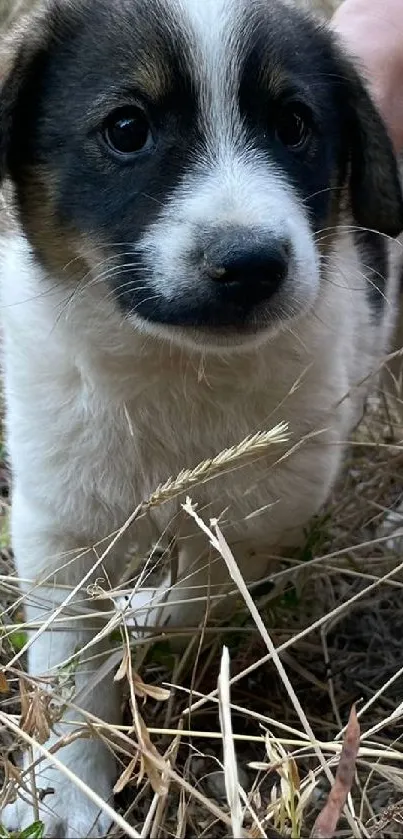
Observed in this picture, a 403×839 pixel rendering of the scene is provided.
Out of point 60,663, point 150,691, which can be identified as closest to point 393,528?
point 60,663

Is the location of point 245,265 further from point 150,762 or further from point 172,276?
point 150,762

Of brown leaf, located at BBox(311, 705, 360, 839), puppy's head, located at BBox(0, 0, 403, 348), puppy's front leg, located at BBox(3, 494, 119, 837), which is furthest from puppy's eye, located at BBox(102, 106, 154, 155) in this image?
brown leaf, located at BBox(311, 705, 360, 839)

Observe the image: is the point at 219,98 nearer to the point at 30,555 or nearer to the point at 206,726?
the point at 30,555

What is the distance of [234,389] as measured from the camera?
259 cm

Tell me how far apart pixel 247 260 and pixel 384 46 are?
1724mm

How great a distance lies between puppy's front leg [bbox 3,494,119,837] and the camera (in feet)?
8.72

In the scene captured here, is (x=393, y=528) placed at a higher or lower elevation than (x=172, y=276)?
lower

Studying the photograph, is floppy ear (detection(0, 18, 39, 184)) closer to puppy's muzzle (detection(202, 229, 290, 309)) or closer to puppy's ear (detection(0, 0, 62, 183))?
puppy's ear (detection(0, 0, 62, 183))

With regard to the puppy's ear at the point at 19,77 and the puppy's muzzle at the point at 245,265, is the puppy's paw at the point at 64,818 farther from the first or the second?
the puppy's ear at the point at 19,77

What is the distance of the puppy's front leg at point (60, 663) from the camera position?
266 cm

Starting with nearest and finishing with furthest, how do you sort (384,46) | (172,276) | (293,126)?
(172,276)
(293,126)
(384,46)

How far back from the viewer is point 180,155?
85.6 inches

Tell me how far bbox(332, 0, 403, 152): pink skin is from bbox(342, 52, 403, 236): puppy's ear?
667 millimetres

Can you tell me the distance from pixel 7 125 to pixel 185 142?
463mm
